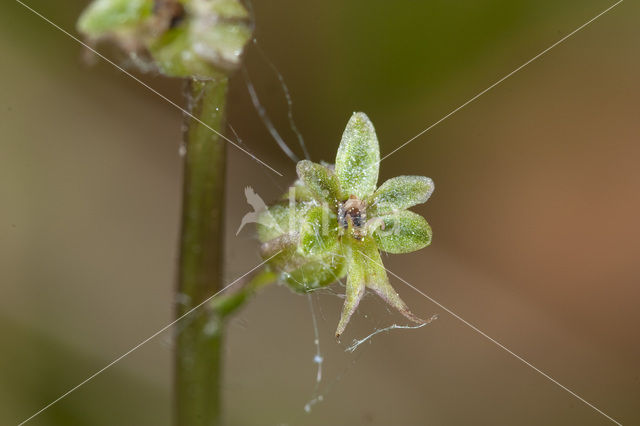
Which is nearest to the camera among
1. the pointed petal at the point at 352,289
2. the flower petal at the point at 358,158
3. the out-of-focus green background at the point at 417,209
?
the pointed petal at the point at 352,289

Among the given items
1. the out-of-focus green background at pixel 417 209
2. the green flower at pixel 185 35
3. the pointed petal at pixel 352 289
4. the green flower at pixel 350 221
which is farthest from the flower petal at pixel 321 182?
the out-of-focus green background at pixel 417 209

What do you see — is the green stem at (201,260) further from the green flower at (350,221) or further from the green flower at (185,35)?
the green flower at (350,221)

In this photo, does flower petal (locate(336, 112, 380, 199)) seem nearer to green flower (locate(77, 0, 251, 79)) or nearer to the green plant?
the green plant

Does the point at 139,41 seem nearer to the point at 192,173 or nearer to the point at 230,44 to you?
the point at 230,44

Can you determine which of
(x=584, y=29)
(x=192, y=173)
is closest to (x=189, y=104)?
(x=192, y=173)

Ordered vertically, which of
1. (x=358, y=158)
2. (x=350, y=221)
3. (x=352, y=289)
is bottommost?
(x=352, y=289)

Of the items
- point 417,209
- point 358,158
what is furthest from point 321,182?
point 417,209

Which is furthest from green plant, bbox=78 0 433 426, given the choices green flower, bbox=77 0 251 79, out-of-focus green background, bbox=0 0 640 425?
out-of-focus green background, bbox=0 0 640 425

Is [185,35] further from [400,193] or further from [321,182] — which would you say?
[400,193]
